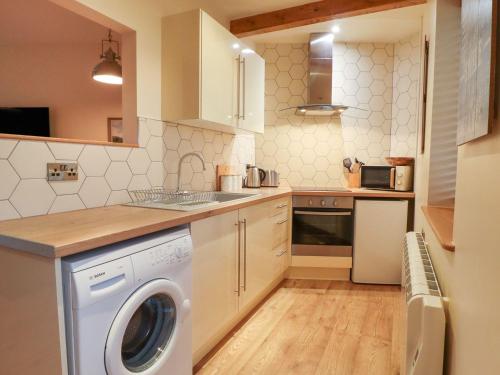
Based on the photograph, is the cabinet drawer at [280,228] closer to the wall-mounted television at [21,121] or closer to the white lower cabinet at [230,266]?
the white lower cabinet at [230,266]

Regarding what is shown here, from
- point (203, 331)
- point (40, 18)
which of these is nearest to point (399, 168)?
point (203, 331)

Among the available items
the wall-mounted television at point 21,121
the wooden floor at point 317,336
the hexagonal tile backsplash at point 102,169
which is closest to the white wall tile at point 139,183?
the hexagonal tile backsplash at point 102,169

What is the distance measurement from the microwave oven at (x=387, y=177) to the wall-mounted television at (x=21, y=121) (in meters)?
3.63

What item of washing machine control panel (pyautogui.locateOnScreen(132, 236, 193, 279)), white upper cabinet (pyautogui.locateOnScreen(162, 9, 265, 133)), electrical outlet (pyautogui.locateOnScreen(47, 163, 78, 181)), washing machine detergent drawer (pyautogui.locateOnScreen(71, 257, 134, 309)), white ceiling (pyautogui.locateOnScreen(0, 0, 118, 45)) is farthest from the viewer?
white ceiling (pyautogui.locateOnScreen(0, 0, 118, 45))

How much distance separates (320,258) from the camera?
309 cm

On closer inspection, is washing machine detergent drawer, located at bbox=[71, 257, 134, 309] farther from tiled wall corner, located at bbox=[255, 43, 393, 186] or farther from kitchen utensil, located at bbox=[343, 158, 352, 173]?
kitchen utensil, located at bbox=[343, 158, 352, 173]

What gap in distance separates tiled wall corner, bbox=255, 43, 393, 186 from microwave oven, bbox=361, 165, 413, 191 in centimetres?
33

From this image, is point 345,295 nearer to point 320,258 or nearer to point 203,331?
point 320,258

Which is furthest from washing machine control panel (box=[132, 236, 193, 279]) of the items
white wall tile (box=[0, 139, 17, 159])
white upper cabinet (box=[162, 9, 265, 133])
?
white upper cabinet (box=[162, 9, 265, 133])

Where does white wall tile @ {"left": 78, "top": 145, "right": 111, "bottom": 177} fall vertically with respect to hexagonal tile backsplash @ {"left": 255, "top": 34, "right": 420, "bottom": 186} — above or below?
below

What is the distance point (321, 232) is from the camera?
3088 mm

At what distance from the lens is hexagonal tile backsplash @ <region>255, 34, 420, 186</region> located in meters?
3.48

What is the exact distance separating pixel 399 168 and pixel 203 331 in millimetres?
2211

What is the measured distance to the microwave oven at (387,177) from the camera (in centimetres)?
301
